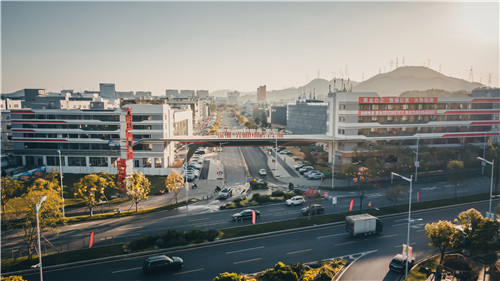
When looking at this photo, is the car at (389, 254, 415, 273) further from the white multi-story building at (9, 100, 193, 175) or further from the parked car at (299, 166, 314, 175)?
the white multi-story building at (9, 100, 193, 175)

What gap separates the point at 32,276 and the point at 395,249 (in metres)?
35.4

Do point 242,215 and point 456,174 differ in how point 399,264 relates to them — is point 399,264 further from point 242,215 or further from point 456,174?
point 456,174

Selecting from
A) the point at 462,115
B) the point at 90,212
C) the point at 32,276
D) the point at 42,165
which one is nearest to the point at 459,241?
the point at 32,276

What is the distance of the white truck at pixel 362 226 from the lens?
34.9 metres

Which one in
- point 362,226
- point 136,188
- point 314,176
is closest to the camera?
point 362,226

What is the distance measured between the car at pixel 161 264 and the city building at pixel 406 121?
5067 centimetres

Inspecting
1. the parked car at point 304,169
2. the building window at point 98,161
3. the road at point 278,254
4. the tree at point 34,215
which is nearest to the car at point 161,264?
the road at point 278,254

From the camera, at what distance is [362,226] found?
115 feet

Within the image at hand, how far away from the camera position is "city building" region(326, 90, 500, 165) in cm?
7106

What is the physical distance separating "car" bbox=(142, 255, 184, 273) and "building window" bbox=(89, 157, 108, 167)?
4670cm

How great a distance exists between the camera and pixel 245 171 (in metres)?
70.9

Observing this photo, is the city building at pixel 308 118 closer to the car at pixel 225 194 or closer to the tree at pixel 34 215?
the car at pixel 225 194

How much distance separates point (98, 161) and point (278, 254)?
53.7 m

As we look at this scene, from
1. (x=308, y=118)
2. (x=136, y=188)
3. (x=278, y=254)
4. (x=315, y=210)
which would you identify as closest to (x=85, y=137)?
(x=136, y=188)
